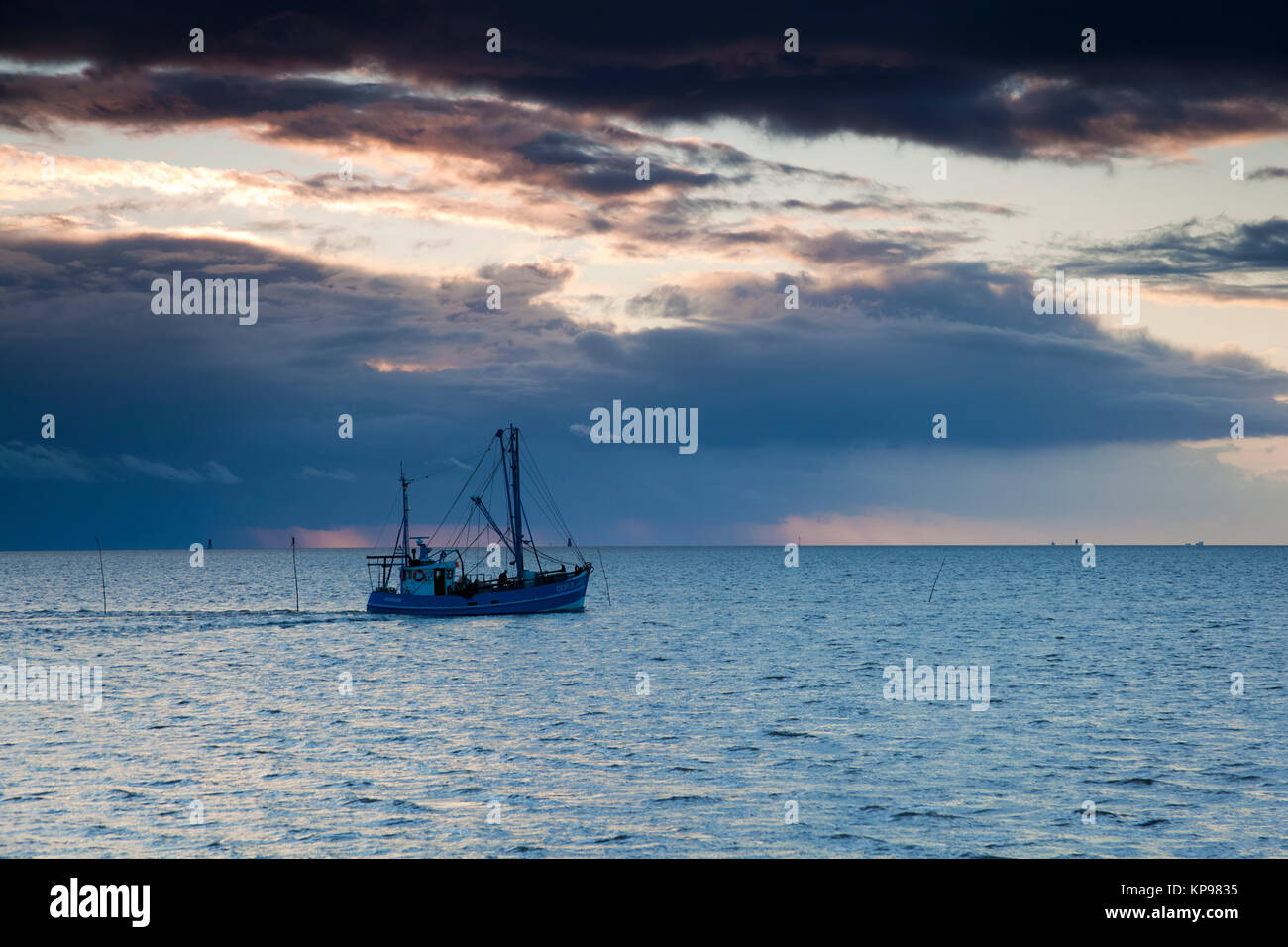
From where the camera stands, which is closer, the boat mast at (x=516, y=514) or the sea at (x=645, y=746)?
the sea at (x=645, y=746)

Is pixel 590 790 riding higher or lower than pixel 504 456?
lower

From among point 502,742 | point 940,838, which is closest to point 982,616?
point 502,742

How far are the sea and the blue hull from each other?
7.09m

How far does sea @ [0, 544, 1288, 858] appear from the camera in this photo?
2416 centimetres

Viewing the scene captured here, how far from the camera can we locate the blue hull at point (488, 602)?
292 feet

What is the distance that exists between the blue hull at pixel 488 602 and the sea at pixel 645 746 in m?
7.09

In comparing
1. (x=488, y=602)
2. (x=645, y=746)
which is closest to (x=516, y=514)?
(x=488, y=602)

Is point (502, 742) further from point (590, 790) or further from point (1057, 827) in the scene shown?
point (1057, 827)

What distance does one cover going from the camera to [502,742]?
35.8 m

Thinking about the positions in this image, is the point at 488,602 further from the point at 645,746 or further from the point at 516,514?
the point at 645,746

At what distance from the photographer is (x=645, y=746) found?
3494cm
